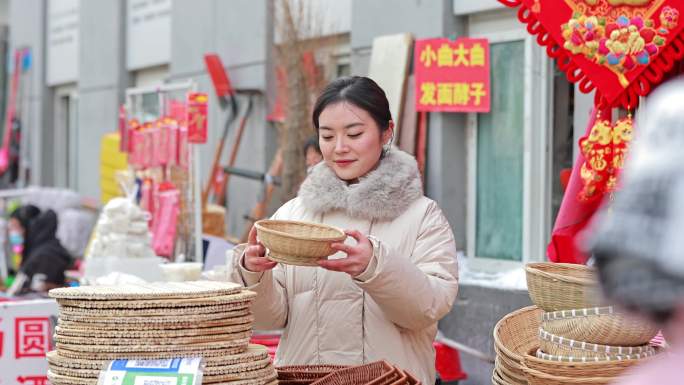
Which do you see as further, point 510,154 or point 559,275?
point 510,154

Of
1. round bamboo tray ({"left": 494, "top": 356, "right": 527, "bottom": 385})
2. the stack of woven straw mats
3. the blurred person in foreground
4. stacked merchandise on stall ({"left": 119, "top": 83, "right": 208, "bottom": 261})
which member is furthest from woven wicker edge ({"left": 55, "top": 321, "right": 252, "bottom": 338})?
stacked merchandise on stall ({"left": 119, "top": 83, "right": 208, "bottom": 261})

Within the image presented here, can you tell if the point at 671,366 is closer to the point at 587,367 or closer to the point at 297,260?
the point at 587,367

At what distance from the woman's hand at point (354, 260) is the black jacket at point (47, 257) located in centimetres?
714

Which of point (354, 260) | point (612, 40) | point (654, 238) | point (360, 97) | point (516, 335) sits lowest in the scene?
point (516, 335)

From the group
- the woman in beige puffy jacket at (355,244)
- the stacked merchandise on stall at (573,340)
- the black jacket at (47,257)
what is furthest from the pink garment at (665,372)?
the black jacket at (47,257)

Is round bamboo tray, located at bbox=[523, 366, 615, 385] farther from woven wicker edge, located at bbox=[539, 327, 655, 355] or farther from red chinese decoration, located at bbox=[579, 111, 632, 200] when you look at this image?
red chinese decoration, located at bbox=[579, 111, 632, 200]

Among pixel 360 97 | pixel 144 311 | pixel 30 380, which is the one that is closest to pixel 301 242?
pixel 144 311

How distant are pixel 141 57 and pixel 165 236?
→ 20.7ft

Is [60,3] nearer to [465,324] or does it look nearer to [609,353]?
[465,324]

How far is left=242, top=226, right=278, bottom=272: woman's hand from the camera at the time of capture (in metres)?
2.99

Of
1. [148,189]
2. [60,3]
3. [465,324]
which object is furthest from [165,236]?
[60,3]

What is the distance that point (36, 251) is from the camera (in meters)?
9.84

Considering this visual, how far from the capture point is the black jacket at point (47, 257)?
957 cm

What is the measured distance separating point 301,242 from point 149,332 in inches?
16.7
